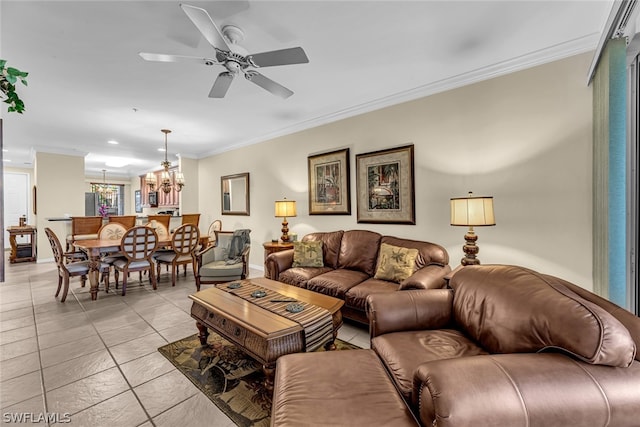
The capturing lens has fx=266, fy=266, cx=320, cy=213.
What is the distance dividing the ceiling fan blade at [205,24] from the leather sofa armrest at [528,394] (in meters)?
2.14

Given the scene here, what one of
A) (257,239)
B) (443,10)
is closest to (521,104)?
(443,10)

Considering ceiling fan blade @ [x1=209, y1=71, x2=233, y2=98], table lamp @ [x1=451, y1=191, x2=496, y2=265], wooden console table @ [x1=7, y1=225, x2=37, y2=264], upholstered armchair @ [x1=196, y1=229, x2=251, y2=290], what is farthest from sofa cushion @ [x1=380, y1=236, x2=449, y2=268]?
wooden console table @ [x1=7, y1=225, x2=37, y2=264]

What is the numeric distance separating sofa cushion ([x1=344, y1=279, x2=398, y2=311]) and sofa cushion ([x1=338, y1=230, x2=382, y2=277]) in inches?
17.5

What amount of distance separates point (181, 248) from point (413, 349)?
4051mm

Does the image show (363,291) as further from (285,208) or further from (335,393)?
(285,208)

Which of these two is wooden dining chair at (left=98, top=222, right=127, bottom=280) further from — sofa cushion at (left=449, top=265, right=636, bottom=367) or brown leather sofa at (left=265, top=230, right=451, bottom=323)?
sofa cushion at (left=449, top=265, right=636, bottom=367)

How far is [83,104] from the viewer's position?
3619 mm

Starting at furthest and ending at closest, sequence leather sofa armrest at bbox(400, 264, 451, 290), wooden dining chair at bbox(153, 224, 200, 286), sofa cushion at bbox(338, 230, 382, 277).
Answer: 1. wooden dining chair at bbox(153, 224, 200, 286)
2. sofa cushion at bbox(338, 230, 382, 277)
3. leather sofa armrest at bbox(400, 264, 451, 290)

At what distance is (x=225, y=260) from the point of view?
395 cm

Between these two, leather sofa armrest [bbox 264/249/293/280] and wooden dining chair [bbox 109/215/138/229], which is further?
wooden dining chair [bbox 109/215/138/229]

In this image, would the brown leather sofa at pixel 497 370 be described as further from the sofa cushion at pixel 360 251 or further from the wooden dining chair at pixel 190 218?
the wooden dining chair at pixel 190 218

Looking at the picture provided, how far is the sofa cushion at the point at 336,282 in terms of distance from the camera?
281 cm

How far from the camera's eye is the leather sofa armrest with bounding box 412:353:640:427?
0.86m

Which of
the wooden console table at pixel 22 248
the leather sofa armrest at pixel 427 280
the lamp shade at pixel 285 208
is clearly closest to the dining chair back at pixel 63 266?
the lamp shade at pixel 285 208
